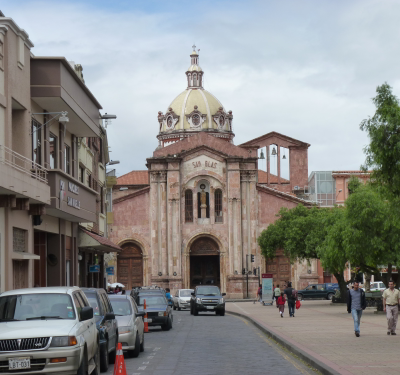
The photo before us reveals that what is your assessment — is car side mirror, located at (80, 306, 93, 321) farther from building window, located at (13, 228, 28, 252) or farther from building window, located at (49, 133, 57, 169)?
building window, located at (49, 133, 57, 169)

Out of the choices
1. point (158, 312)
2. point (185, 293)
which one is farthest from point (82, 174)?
point (185, 293)

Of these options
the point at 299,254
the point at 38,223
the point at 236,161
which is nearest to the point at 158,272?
the point at 236,161

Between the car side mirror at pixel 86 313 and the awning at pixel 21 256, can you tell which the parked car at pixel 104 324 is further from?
the awning at pixel 21 256

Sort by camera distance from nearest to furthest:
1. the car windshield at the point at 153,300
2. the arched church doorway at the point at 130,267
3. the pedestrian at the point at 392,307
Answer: the pedestrian at the point at 392,307, the car windshield at the point at 153,300, the arched church doorway at the point at 130,267

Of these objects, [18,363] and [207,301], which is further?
[207,301]

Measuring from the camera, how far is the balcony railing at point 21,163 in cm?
2269

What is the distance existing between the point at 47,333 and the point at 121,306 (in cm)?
799

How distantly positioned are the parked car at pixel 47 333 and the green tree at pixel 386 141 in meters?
10.2

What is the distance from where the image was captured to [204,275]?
7225 centimetres

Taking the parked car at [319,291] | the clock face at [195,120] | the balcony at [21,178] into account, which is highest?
the clock face at [195,120]

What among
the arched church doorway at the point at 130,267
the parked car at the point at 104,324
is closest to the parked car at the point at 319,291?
the arched church doorway at the point at 130,267

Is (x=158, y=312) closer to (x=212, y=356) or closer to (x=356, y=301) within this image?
(x=356, y=301)

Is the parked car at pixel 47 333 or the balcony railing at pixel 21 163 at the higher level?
the balcony railing at pixel 21 163

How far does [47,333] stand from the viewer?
12273 mm
